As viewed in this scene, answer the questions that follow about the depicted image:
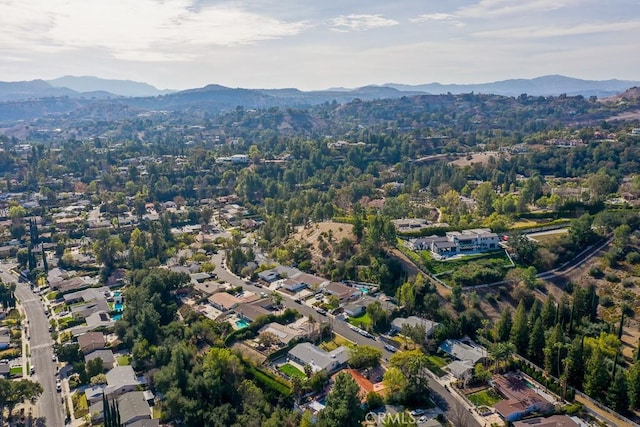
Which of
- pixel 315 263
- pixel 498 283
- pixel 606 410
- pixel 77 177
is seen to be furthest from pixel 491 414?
pixel 77 177

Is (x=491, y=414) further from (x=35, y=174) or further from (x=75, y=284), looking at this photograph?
(x=35, y=174)

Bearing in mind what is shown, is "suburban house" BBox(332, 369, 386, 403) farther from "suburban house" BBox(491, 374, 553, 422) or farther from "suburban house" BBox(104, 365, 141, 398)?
"suburban house" BBox(104, 365, 141, 398)

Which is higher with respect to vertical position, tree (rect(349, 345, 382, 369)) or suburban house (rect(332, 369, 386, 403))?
tree (rect(349, 345, 382, 369))

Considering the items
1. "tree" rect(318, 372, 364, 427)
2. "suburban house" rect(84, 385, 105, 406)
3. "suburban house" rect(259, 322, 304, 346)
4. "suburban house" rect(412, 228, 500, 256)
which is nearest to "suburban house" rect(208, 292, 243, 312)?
"suburban house" rect(259, 322, 304, 346)

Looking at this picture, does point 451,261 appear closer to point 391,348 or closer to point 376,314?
point 376,314

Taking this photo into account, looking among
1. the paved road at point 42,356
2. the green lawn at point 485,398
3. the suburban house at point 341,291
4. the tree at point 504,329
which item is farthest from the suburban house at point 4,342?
the tree at point 504,329

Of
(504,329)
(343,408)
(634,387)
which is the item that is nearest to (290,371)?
(343,408)

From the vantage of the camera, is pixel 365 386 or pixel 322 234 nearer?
pixel 365 386
